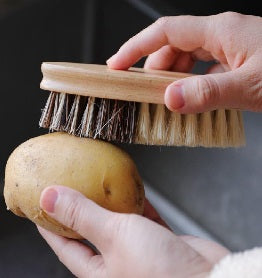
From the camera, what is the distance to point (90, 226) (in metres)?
0.54

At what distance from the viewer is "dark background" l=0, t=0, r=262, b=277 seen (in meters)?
1.00

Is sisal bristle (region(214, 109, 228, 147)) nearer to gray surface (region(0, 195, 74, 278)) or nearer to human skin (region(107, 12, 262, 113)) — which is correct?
human skin (region(107, 12, 262, 113))

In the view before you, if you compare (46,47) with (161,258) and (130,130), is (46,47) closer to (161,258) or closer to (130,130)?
(130,130)

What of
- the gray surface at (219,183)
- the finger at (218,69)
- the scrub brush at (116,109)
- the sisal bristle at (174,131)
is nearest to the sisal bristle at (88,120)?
the scrub brush at (116,109)

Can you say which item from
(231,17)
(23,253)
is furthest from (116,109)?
(23,253)

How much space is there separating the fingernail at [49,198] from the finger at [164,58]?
0.43 meters

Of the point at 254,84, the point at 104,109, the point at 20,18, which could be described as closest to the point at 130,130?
the point at 104,109

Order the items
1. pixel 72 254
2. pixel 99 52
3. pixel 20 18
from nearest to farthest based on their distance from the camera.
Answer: pixel 72 254 → pixel 20 18 → pixel 99 52

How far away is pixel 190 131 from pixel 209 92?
10 centimetres

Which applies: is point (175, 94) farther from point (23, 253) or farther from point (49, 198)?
point (23, 253)

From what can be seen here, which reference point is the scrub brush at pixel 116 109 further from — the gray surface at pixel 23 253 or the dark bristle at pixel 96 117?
the gray surface at pixel 23 253

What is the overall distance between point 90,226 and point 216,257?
14 centimetres

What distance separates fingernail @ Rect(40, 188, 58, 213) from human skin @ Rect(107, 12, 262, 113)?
17cm

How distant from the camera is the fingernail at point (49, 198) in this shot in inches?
22.0
